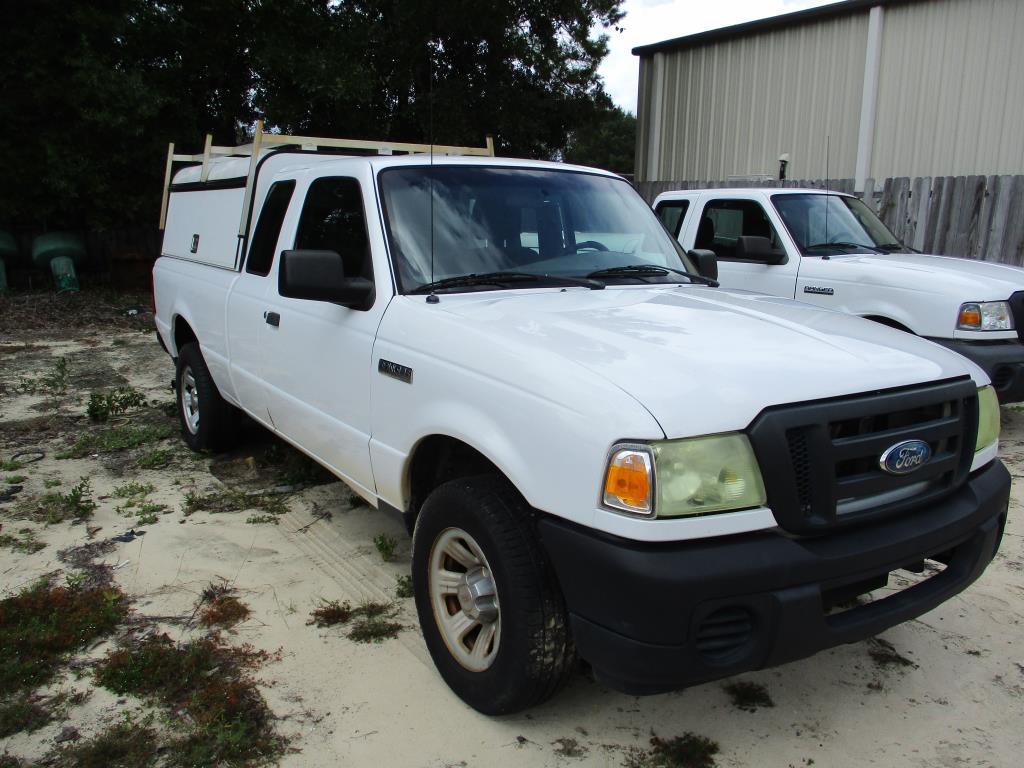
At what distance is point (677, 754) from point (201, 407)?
13.5ft

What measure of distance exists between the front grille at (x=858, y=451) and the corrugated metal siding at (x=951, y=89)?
1233 cm

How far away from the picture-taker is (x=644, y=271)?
12.9 feet

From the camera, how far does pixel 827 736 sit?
2.90m

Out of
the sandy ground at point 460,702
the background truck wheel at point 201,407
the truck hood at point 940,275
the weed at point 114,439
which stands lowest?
the sandy ground at point 460,702

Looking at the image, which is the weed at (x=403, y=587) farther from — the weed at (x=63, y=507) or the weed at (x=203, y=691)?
the weed at (x=63, y=507)

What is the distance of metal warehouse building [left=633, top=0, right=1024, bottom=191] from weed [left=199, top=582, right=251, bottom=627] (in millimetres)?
11086

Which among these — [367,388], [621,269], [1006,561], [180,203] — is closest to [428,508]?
[367,388]

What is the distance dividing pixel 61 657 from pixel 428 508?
164cm

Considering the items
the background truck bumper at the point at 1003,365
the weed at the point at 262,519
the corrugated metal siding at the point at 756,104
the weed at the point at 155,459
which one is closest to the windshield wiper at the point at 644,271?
the weed at the point at 262,519

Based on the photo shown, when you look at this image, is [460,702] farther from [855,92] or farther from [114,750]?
[855,92]

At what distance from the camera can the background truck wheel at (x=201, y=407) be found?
18.6ft

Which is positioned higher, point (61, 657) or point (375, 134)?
point (375, 134)

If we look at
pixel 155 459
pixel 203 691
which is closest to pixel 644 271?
pixel 203 691

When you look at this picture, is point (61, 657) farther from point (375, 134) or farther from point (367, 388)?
point (375, 134)
